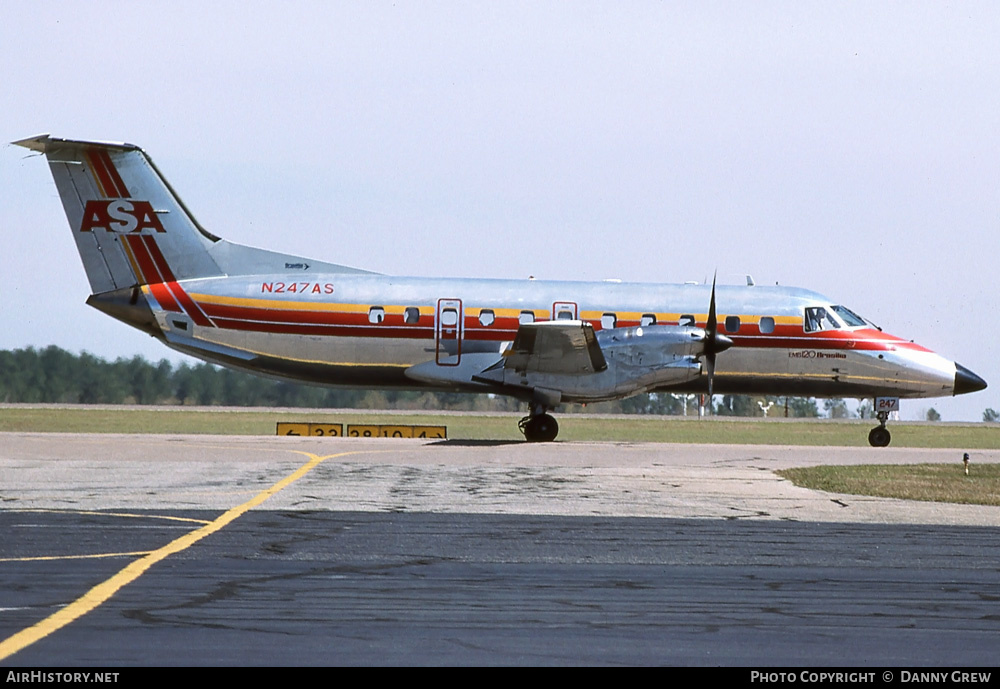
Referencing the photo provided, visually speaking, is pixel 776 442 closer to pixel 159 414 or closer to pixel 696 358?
pixel 696 358

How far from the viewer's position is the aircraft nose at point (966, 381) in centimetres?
3403

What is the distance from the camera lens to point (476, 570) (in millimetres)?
10781

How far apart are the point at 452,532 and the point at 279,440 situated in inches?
685

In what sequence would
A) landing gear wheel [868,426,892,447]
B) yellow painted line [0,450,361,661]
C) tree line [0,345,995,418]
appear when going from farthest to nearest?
tree line [0,345,995,418] < landing gear wheel [868,426,892,447] < yellow painted line [0,450,361,661]

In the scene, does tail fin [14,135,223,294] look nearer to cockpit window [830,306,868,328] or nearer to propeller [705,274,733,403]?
propeller [705,274,733,403]

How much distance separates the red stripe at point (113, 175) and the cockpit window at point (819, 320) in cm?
1884

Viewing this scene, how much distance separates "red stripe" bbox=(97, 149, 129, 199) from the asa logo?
22cm

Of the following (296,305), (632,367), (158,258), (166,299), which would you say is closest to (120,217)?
(158,258)

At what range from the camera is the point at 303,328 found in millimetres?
32719

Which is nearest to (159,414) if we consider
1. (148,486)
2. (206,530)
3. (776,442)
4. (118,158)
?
(118,158)

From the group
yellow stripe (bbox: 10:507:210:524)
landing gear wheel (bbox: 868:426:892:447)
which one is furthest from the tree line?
yellow stripe (bbox: 10:507:210:524)

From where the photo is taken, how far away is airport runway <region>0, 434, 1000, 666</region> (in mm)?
7504

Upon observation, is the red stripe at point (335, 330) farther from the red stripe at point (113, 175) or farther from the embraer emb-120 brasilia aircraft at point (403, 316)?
the red stripe at point (113, 175)

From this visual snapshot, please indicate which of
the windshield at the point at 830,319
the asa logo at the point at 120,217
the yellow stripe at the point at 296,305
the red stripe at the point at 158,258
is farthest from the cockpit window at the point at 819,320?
the asa logo at the point at 120,217
